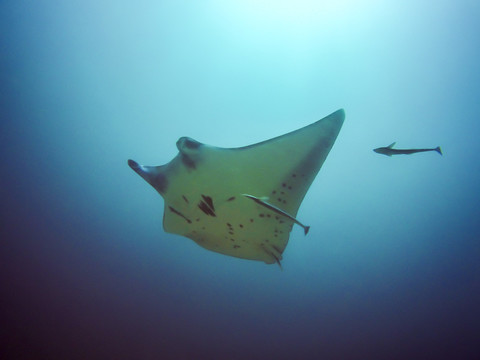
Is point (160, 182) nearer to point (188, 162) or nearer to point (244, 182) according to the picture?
point (188, 162)

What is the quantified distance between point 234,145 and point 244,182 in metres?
1.44

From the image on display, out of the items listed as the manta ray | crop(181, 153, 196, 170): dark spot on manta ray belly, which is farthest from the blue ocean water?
crop(181, 153, 196, 170): dark spot on manta ray belly

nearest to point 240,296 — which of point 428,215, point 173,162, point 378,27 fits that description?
point 428,215

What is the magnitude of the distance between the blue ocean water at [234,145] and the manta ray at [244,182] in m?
1.42

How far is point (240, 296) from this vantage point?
205 inches

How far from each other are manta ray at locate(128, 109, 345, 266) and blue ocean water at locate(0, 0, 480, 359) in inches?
56.0

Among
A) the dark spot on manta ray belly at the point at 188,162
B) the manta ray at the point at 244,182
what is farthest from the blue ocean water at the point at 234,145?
the dark spot on manta ray belly at the point at 188,162

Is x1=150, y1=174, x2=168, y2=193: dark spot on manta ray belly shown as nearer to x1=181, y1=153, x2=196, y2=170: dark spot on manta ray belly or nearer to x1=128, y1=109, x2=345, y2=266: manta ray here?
x1=128, y1=109, x2=345, y2=266: manta ray

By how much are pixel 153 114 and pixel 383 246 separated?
4520mm

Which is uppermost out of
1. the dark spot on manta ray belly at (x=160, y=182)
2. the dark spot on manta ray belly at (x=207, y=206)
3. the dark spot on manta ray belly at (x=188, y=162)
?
the dark spot on manta ray belly at (x=188, y=162)

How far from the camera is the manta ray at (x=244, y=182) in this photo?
1971mm

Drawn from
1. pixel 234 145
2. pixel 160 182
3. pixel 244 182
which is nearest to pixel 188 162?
pixel 160 182

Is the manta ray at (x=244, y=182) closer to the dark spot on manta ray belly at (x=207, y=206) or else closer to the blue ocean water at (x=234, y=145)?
the dark spot on manta ray belly at (x=207, y=206)

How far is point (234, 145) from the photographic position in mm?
3496
